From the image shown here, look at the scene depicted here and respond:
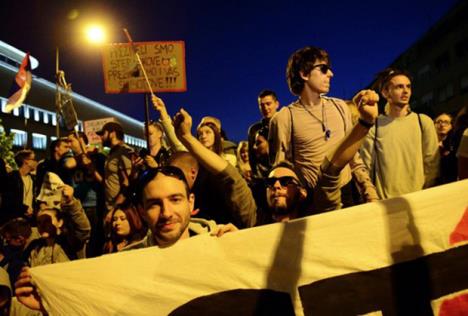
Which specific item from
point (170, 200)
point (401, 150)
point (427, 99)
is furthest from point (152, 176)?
point (427, 99)

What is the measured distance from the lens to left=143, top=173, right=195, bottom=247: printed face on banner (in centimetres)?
210

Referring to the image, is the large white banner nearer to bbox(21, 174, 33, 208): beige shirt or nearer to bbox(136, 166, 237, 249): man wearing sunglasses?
bbox(136, 166, 237, 249): man wearing sunglasses

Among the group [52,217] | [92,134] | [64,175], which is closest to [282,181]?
[52,217]

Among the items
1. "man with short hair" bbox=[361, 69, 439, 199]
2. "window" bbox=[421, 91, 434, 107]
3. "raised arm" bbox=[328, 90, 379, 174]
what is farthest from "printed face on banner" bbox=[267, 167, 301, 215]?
"window" bbox=[421, 91, 434, 107]

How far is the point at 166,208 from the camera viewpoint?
2086 millimetres

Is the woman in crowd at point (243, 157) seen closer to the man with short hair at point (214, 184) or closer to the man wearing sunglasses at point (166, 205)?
the man with short hair at point (214, 184)

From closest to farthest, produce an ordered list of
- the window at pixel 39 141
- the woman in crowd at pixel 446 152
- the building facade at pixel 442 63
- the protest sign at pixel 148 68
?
the woman in crowd at pixel 446 152 < the protest sign at pixel 148 68 < the building facade at pixel 442 63 < the window at pixel 39 141

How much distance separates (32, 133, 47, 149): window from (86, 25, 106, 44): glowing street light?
128 ft

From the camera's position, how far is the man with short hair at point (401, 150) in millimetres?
3174

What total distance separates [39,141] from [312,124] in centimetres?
4387

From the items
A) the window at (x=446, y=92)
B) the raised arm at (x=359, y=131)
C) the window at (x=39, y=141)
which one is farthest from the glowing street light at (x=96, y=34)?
the window at (x=39, y=141)

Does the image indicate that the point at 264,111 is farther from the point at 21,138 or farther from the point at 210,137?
the point at 21,138

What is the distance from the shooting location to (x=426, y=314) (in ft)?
6.62

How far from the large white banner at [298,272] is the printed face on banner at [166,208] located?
8 centimetres
